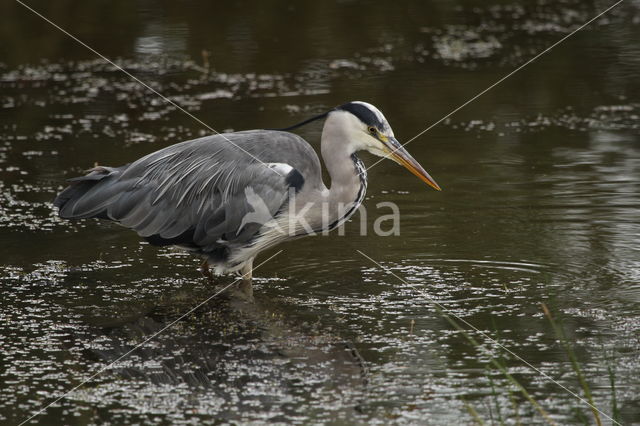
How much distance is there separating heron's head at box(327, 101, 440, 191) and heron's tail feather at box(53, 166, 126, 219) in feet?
4.73

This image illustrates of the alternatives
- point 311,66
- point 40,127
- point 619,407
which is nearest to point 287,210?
point 619,407

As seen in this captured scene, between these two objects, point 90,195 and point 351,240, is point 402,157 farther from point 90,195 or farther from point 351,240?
point 90,195

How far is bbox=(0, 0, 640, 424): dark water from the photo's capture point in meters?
4.70

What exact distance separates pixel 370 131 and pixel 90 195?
179 cm

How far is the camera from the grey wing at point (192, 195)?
6137 mm

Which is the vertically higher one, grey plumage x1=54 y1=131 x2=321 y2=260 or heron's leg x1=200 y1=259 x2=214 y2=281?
grey plumage x1=54 y1=131 x2=321 y2=260

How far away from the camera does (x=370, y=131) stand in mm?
6164

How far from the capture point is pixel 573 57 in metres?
12.0

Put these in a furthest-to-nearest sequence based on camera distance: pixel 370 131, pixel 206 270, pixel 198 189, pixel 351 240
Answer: pixel 351 240, pixel 206 270, pixel 198 189, pixel 370 131

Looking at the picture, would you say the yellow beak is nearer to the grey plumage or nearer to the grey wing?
the grey plumage

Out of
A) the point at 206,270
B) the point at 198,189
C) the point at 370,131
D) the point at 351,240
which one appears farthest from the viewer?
the point at 351,240

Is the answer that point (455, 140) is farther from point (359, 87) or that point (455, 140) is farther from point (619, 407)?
point (619, 407)

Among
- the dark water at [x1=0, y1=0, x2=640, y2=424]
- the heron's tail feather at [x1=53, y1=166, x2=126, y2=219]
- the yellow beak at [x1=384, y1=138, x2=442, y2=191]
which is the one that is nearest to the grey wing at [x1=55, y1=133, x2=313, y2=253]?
the heron's tail feather at [x1=53, y1=166, x2=126, y2=219]

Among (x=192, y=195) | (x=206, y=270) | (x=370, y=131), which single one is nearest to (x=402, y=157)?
(x=370, y=131)
